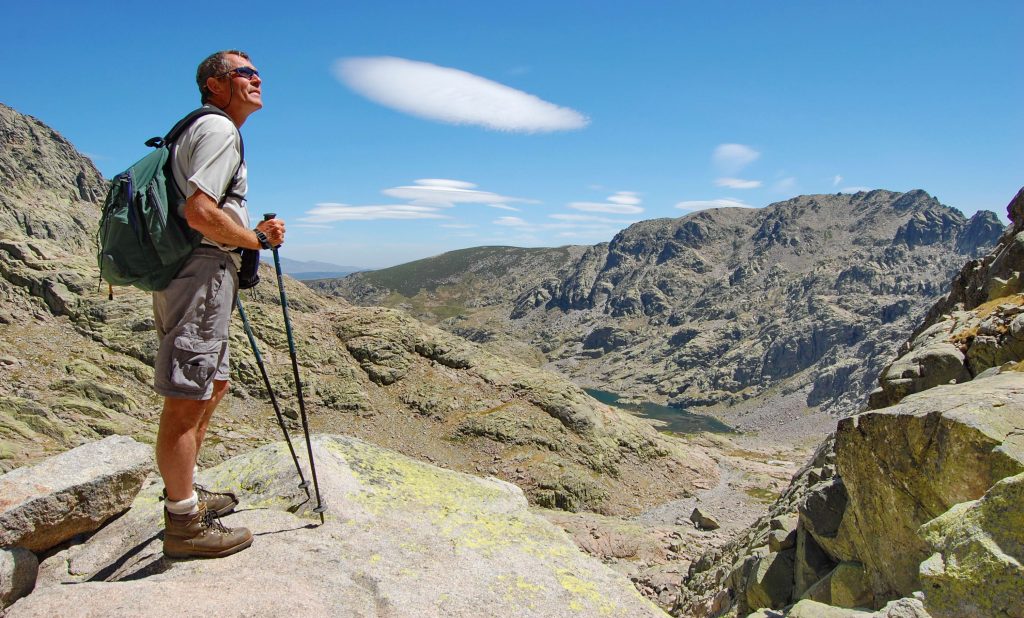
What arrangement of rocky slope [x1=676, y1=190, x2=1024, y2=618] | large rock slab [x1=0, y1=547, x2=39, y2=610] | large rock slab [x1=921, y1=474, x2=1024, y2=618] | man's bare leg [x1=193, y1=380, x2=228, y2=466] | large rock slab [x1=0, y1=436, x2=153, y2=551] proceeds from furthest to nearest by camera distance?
man's bare leg [x1=193, y1=380, x2=228, y2=466]
large rock slab [x1=0, y1=436, x2=153, y2=551]
rocky slope [x1=676, y1=190, x2=1024, y2=618]
large rock slab [x1=921, y1=474, x2=1024, y2=618]
large rock slab [x1=0, y1=547, x2=39, y2=610]

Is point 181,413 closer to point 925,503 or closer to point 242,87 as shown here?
point 242,87

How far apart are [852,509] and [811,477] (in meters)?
14.7

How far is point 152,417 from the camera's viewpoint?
150 ft

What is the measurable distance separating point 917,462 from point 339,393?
5592 cm

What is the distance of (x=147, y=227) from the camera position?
5.29 meters

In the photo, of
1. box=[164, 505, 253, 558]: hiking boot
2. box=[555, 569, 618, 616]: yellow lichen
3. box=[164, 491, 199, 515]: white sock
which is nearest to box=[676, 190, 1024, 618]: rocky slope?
box=[555, 569, 618, 616]: yellow lichen

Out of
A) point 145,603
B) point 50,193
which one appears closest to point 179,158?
point 145,603

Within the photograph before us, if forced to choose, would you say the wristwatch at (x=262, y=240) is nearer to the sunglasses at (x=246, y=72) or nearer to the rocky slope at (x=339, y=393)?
the sunglasses at (x=246, y=72)

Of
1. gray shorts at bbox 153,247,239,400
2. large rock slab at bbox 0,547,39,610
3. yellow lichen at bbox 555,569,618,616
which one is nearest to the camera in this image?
large rock slab at bbox 0,547,39,610

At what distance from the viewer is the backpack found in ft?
17.4

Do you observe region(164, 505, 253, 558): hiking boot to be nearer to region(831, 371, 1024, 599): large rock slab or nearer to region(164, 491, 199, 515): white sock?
region(164, 491, 199, 515): white sock

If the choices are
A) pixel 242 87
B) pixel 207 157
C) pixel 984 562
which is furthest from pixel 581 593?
pixel 242 87

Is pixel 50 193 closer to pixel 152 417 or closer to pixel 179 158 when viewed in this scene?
pixel 152 417

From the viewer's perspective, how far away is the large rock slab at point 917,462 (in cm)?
824
